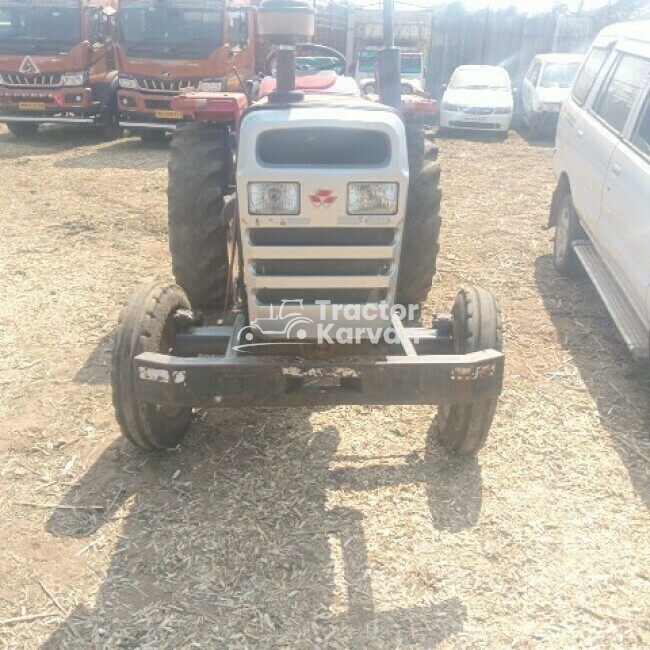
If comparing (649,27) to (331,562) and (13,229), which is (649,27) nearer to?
(331,562)

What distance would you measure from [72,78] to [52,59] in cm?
41

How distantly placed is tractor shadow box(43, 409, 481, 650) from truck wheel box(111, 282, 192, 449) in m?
0.20

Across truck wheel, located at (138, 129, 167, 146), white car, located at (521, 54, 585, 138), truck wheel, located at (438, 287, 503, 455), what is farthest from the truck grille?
truck wheel, located at (438, 287, 503, 455)

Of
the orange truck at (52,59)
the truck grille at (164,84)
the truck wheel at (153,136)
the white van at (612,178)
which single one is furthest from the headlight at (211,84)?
the white van at (612,178)

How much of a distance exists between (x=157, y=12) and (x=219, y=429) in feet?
31.0

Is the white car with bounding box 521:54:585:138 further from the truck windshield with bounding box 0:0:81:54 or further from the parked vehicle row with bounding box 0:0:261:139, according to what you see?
the truck windshield with bounding box 0:0:81:54

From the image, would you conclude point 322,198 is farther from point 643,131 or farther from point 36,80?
point 36,80

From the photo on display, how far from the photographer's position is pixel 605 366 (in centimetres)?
463

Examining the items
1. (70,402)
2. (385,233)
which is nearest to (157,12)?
(70,402)

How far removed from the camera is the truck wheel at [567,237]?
590 cm

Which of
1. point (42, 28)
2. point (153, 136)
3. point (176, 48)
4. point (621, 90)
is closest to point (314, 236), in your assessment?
point (621, 90)

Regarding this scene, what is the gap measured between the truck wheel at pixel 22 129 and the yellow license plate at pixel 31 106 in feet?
2.72

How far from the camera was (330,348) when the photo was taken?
3.20 metres

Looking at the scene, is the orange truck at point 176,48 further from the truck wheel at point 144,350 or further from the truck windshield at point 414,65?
the truck wheel at point 144,350
